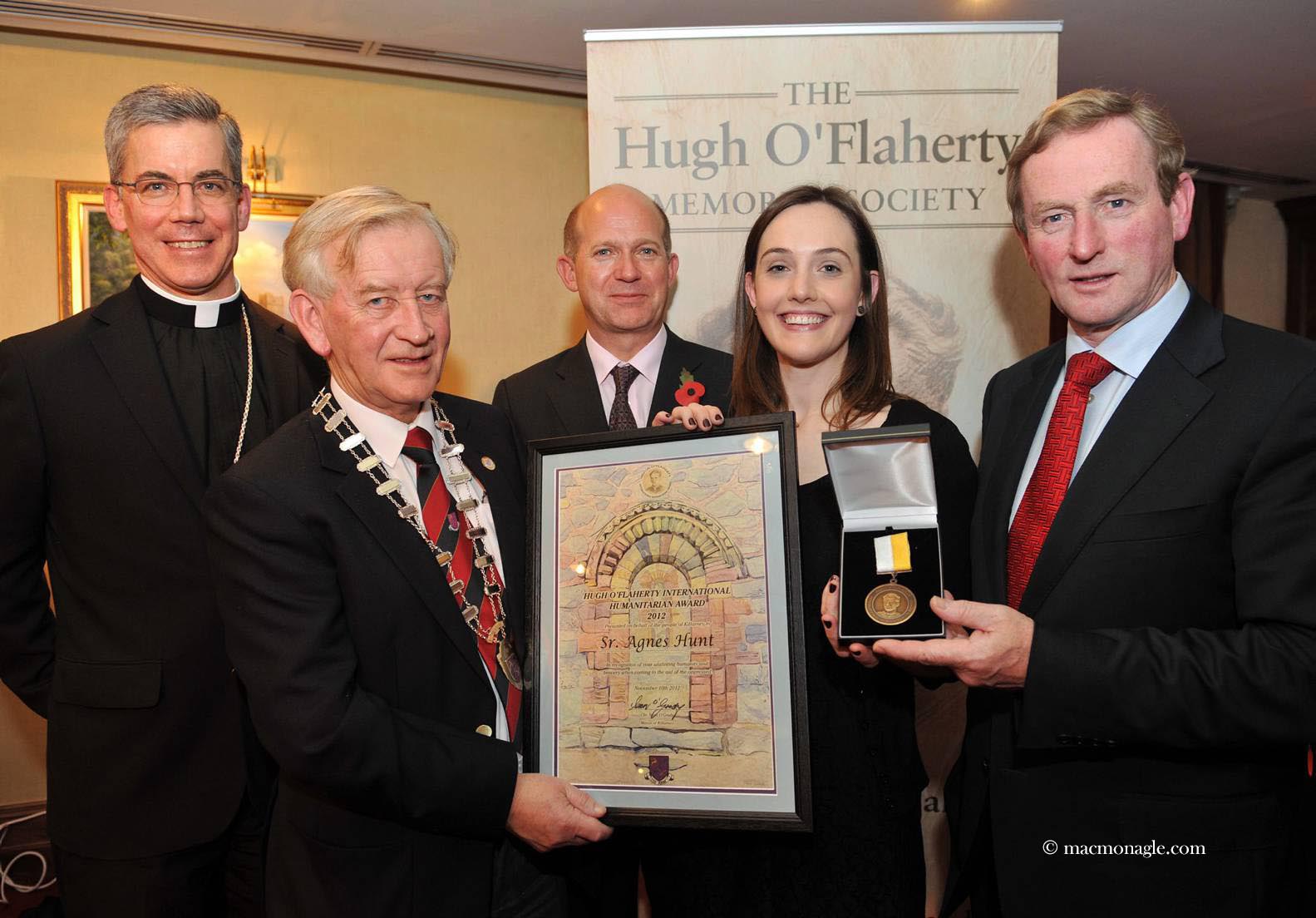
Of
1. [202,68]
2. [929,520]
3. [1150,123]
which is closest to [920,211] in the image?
[1150,123]

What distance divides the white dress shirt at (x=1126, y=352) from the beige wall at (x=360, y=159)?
4702 mm

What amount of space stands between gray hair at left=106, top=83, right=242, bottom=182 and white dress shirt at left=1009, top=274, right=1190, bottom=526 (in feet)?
7.02

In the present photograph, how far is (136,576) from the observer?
2439 millimetres

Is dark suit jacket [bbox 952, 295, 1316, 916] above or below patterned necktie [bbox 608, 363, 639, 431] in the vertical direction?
below

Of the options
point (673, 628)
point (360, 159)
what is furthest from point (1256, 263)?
point (673, 628)

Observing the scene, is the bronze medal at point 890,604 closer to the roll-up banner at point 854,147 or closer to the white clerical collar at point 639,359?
the white clerical collar at point 639,359

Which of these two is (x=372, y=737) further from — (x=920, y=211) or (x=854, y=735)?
(x=920, y=211)

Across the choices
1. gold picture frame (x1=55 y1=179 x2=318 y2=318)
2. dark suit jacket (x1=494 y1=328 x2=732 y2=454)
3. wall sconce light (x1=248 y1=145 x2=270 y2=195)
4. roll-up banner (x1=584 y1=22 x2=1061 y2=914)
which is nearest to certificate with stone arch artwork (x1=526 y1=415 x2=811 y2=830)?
dark suit jacket (x1=494 y1=328 x2=732 y2=454)

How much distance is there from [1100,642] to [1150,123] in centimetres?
99

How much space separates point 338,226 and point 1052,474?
4.75 feet

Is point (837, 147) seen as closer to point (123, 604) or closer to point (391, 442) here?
point (391, 442)

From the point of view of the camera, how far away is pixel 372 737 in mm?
1828

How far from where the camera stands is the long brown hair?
2.38m

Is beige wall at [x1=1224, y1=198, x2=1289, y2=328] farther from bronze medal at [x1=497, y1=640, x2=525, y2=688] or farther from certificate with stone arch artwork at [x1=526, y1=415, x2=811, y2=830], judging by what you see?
bronze medal at [x1=497, y1=640, x2=525, y2=688]
